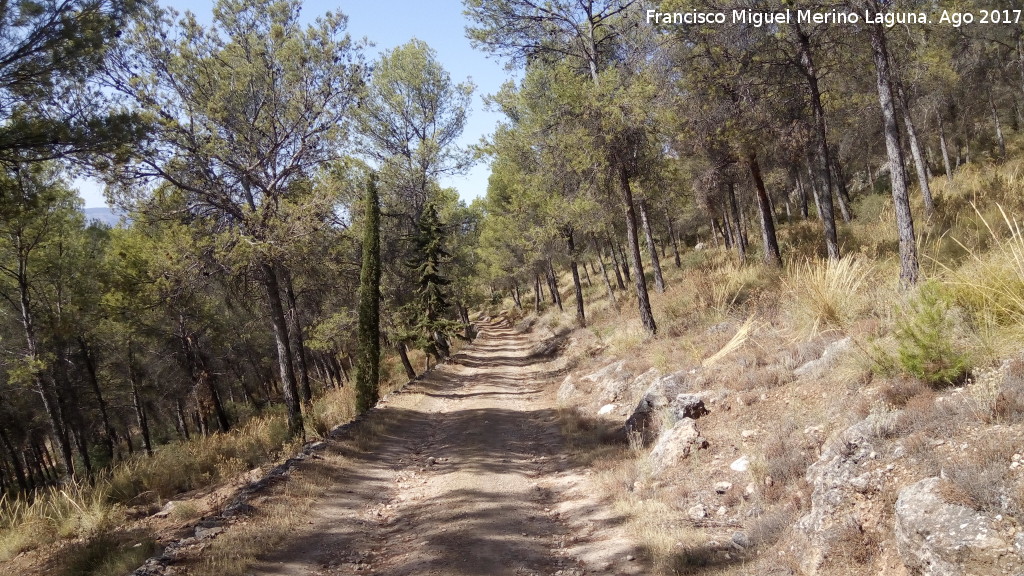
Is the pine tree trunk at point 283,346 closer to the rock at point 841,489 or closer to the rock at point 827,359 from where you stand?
the rock at point 827,359

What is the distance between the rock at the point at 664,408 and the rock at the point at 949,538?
403cm

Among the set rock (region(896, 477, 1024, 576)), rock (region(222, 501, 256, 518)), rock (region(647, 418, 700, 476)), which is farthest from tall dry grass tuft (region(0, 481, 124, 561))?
rock (region(896, 477, 1024, 576))

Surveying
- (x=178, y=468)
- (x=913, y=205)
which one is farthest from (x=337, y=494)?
(x=913, y=205)

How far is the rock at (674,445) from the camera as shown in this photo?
663 centimetres

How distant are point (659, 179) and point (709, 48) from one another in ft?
11.1

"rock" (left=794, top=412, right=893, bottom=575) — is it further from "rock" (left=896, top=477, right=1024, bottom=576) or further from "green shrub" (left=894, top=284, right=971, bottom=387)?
"green shrub" (left=894, top=284, right=971, bottom=387)

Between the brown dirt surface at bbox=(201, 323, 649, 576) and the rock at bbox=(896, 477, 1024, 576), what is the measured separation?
2.40 meters

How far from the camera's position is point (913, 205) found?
56.5 ft

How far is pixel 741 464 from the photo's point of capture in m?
5.74

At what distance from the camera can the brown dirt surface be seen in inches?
224

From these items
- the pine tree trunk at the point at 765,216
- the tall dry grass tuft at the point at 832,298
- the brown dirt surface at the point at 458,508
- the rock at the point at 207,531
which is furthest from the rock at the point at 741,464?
the pine tree trunk at the point at 765,216

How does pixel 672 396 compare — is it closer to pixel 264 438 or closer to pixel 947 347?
pixel 947 347

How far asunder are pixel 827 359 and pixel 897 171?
3.67m

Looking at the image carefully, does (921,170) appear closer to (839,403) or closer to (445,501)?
(839,403)
